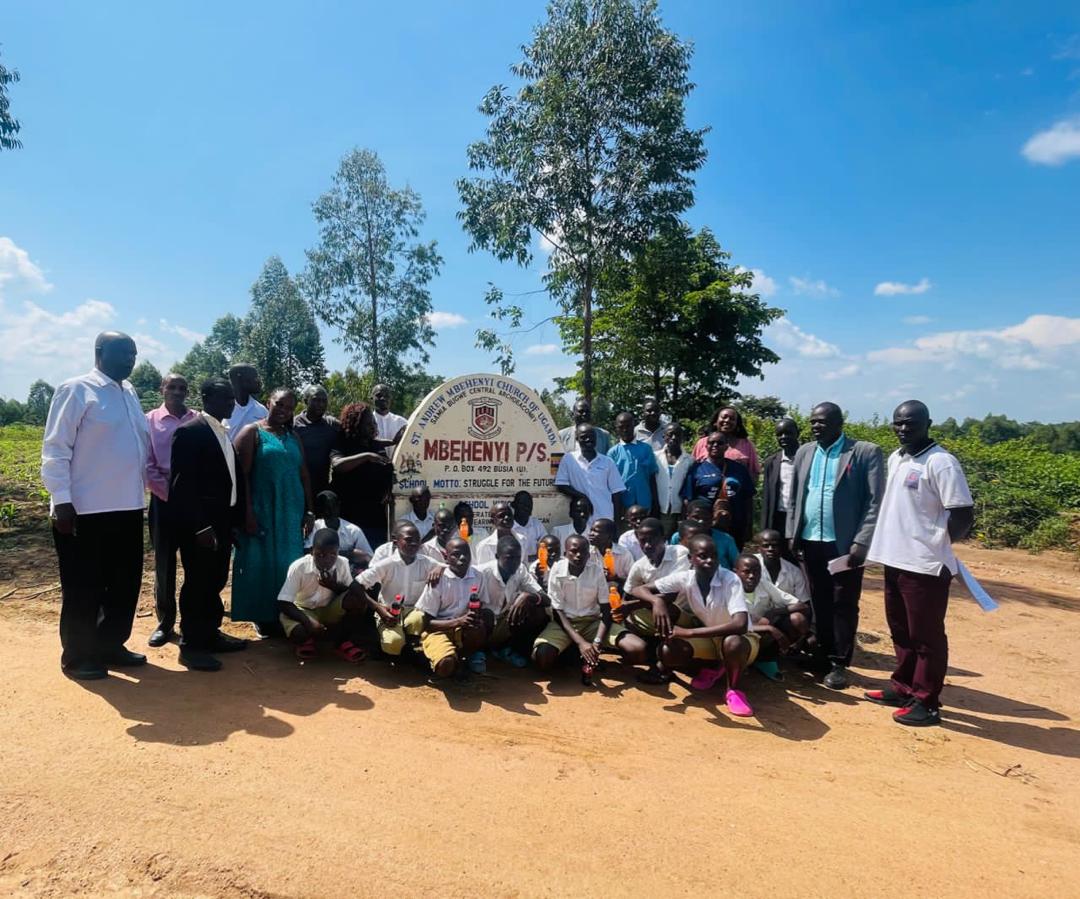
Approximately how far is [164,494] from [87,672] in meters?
1.17

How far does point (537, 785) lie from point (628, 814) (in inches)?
17.5

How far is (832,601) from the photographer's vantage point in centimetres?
461

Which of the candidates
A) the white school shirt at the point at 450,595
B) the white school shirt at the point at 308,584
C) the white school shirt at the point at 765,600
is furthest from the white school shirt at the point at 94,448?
the white school shirt at the point at 765,600

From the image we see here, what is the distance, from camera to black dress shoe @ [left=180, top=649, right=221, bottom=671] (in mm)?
4074

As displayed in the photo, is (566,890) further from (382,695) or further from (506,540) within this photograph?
(506,540)

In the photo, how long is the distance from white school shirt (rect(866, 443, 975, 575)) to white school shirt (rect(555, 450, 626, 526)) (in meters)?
2.26

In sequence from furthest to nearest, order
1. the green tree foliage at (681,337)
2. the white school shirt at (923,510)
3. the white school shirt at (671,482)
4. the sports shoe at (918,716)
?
1. the green tree foliage at (681,337)
2. the white school shirt at (671,482)
3. the sports shoe at (918,716)
4. the white school shirt at (923,510)

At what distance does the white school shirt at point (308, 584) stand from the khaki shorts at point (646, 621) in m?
2.00

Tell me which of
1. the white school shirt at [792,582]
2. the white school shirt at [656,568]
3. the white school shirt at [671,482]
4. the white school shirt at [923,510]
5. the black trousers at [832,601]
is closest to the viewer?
the white school shirt at [923,510]

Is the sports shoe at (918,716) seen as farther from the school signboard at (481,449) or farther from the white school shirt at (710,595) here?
the school signboard at (481,449)

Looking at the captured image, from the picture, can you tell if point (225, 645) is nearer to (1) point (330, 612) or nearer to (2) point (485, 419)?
(1) point (330, 612)

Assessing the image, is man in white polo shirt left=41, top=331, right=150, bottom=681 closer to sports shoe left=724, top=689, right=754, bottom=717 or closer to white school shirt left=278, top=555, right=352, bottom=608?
white school shirt left=278, top=555, right=352, bottom=608

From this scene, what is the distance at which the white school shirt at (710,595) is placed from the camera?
414cm

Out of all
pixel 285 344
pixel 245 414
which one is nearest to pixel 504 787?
pixel 245 414
